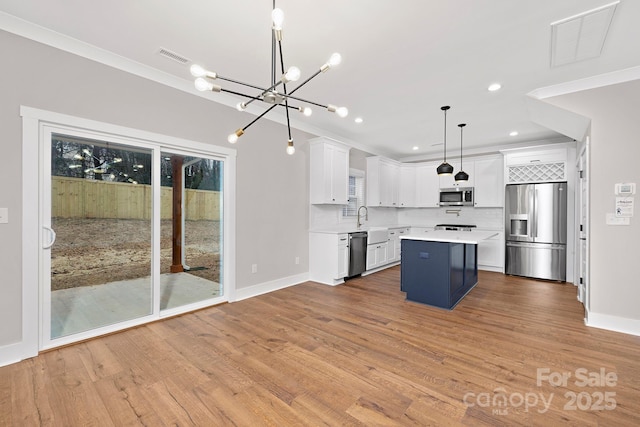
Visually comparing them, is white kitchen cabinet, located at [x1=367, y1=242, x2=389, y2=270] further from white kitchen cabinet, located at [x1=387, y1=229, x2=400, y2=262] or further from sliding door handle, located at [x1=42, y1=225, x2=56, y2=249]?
sliding door handle, located at [x1=42, y1=225, x2=56, y2=249]

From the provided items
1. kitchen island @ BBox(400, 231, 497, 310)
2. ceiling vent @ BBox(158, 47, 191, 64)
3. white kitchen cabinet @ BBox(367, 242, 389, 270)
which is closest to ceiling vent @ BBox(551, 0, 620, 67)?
kitchen island @ BBox(400, 231, 497, 310)

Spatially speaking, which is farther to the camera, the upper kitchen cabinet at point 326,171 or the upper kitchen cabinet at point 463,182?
the upper kitchen cabinet at point 463,182

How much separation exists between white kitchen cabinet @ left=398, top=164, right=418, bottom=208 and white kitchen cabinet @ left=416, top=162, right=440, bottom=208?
75mm

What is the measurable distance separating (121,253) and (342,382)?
276 cm

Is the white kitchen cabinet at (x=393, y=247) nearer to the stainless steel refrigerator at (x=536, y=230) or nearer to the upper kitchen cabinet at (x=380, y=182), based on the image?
the upper kitchen cabinet at (x=380, y=182)

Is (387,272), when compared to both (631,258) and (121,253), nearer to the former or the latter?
(631,258)

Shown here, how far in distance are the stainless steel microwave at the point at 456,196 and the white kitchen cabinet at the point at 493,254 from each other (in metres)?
0.93

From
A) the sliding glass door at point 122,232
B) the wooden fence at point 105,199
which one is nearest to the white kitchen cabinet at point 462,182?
the sliding glass door at point 122,232

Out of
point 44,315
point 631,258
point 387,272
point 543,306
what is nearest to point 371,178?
point 387,272

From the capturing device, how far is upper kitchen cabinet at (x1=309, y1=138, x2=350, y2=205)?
4966 mm

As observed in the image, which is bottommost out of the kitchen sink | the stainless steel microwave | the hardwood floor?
the hardwood floor

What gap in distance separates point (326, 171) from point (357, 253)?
1659mm

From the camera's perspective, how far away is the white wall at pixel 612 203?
298 centimetres

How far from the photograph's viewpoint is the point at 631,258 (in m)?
2.99
